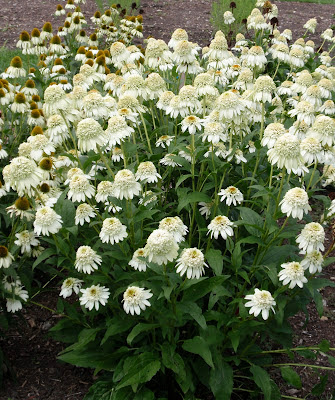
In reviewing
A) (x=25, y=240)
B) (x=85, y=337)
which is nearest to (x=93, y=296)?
(x=85, y=337)

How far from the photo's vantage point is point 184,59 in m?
2.99

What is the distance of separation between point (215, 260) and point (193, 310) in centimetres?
33

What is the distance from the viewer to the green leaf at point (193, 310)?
7.17 feet

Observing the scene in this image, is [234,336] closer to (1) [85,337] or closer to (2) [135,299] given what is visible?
(2) [135,299]

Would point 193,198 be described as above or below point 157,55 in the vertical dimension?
below

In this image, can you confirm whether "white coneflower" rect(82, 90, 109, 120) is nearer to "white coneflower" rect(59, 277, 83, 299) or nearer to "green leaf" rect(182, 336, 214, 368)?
"white coneflower" rect(59, 277, 83, 299)

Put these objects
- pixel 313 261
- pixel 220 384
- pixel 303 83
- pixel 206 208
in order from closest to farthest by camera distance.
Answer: pixel 313 261 < pixel 220 384 < pixel 206 208 < pixel 303 83

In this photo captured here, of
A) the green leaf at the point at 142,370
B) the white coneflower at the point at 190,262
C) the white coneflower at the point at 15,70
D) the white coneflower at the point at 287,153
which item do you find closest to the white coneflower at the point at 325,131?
the white coneflower at the point at 287,153

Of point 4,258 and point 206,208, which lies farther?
point 206,208

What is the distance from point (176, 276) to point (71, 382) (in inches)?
45.0

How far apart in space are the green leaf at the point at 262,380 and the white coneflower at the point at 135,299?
76 cm

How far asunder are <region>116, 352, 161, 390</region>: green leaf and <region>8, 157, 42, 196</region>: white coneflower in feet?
3.32

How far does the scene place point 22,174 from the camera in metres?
2.27

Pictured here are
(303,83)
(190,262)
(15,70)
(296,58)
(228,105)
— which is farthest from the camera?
(15,70)
